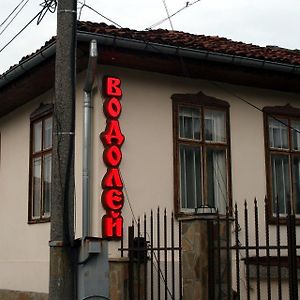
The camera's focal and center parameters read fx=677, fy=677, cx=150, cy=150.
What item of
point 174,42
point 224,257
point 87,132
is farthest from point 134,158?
point 224,257

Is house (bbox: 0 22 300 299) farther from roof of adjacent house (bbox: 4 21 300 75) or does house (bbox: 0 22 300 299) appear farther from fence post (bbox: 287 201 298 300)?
fence post (bbox: 287 201 298 300)

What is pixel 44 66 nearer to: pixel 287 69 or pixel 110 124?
pixel 110 124

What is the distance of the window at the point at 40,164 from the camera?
1226cm

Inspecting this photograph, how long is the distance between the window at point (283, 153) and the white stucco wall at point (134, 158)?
171 millimetres

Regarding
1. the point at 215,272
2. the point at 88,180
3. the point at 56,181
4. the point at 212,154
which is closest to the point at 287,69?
the point at 212,154

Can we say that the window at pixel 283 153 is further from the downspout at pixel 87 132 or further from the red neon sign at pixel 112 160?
the downspout at pixel 87 132

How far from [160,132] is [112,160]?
115 centimetres

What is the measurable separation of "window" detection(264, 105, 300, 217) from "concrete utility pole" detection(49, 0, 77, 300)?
587cm

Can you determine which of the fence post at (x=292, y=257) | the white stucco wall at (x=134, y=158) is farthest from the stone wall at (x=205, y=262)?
the white stucco wall at (x=134, y=158)

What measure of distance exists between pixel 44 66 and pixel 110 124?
1.59m

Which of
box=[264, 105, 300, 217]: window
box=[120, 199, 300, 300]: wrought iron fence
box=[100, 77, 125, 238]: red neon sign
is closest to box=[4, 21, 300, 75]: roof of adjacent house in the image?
box=[100, 77, 125, 238]: red neon sign

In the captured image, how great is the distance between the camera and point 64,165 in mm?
6875

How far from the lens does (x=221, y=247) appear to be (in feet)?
26.4

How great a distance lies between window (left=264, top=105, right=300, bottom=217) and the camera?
481 inches
